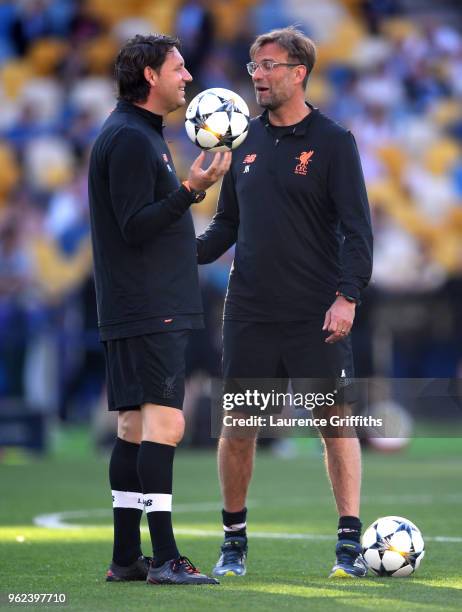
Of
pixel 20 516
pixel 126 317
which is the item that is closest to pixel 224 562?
pixel 126 317

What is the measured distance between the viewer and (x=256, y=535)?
7996 millimetres

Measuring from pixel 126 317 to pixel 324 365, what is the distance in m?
1.03

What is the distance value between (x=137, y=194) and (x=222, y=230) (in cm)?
A: 112

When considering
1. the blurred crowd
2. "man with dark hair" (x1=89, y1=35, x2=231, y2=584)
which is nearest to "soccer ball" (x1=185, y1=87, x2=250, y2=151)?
"man with dark hair" (x1=89, y1=35, x2=231, y2=584)

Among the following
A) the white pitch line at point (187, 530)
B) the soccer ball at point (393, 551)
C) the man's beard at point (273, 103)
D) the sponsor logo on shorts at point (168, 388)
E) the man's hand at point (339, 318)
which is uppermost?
the man's beard at point (273, 103)

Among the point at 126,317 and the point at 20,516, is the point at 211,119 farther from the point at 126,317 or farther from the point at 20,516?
the point at 20,516

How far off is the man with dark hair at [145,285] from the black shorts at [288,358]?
50 centimetres

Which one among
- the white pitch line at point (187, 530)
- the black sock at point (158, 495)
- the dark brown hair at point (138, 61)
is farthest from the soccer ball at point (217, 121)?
the white pitch line at point (187, 530)

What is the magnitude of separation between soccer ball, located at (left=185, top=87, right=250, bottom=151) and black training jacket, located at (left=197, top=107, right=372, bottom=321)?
0.90 ft

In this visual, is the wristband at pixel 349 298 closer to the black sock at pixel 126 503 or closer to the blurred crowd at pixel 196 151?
the black sock at pixel 126 503

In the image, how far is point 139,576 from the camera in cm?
597

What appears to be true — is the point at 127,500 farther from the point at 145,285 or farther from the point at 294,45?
the point at 294,45

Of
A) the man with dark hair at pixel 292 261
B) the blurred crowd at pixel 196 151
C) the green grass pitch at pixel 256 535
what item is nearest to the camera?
the green grass pitch at pixel 256 535

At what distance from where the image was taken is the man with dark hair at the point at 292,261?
20.5 ft
